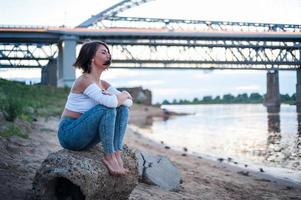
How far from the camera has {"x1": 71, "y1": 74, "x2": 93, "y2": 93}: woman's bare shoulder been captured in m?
3.83

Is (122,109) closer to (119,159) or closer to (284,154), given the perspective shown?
(119,159)

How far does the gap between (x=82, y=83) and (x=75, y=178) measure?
0.81 m

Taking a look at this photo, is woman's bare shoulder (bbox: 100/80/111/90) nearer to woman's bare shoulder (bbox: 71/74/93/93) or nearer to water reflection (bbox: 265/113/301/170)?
woman's bare shoulder (bbox: 71/74/93/93)

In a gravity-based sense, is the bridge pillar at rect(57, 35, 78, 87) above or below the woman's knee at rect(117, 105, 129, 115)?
above

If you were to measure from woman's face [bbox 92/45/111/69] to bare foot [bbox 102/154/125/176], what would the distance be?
787 millimetres

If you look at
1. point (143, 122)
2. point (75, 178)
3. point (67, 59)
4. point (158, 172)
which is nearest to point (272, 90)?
point (67, 59)

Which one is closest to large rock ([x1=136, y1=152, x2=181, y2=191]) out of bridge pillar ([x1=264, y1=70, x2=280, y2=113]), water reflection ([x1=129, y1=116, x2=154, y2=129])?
water reflection ([x1=129, y1=116, x2=154, y2=129])

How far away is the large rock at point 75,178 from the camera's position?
11.6 feet

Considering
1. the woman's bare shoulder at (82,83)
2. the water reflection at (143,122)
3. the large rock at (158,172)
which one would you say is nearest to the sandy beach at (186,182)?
the large rock at (158,172)

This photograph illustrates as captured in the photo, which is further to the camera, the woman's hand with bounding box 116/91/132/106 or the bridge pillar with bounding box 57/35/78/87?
the bridge pillar with bounding box 57/35/78/87

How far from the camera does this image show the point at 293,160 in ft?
35.8

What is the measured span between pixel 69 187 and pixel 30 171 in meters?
1.19

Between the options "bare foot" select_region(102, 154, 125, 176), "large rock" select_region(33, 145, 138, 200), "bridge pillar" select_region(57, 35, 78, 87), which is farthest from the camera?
"bridge pillar" select_region(57, 35, 78, 87)

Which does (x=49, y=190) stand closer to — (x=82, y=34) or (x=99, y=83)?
(x=99, y=83)
